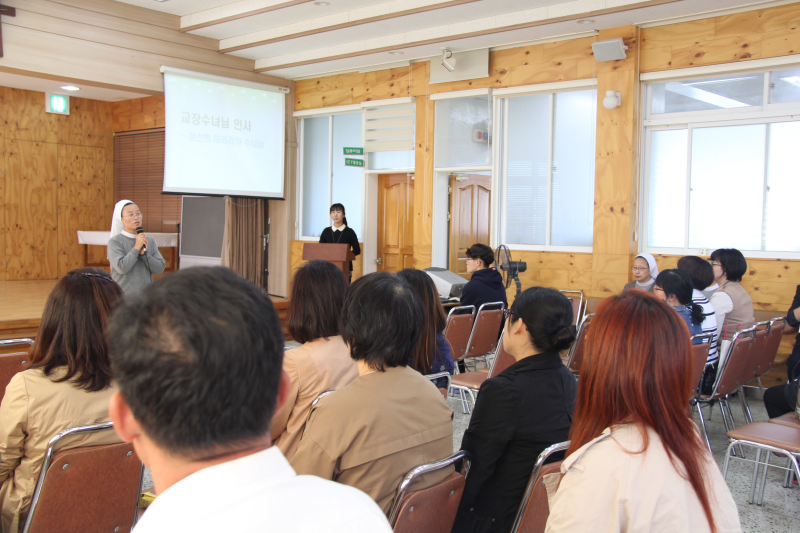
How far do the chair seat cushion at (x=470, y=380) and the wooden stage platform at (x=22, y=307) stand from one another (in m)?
1.09

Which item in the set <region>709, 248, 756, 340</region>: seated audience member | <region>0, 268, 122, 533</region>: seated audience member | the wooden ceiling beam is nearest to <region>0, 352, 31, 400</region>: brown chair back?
<region>0, 268, 122, 533</region>: seated audience member

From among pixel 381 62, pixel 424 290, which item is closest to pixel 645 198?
pixel 381 62

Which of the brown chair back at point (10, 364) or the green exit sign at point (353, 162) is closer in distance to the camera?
the brown chair back at point (10, 364)

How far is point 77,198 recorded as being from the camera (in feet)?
35.3

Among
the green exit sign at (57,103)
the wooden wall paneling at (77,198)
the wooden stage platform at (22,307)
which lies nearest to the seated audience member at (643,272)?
the wooden stage platform at (22,307)

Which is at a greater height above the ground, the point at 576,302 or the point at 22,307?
the point at 576,302

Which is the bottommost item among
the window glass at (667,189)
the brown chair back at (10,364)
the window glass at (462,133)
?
the brown chair back at (10,364)

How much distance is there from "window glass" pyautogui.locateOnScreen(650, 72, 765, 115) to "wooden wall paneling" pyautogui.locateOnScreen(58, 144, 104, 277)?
9099 millimetres

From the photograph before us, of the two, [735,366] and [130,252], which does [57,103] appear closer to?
[130,252]

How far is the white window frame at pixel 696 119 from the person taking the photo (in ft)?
18.4

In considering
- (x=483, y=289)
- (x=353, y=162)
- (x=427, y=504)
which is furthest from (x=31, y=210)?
(x=427, y=504)

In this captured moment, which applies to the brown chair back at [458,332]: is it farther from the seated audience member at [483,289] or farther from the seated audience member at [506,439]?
the seated audience member at [506,439]

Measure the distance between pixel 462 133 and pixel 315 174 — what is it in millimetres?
2572

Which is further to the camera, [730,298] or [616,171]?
[616,171]
